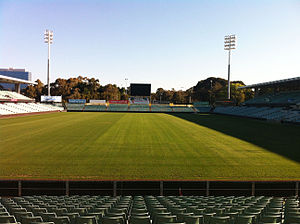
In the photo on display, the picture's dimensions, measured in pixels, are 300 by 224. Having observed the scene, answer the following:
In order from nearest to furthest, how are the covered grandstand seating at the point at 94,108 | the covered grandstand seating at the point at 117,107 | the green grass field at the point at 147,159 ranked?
the green grass field at the point at 147,159 → the covered grandstand seating at the point at 94,108 → the covered grandstand seating at the point at 117,107

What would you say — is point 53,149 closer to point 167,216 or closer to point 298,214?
point 167,216

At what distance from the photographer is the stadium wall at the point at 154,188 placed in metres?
8.04

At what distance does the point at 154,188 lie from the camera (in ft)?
27.0

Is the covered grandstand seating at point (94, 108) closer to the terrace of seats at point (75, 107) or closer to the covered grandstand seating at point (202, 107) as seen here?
the terrace of seats at point (75, 107)

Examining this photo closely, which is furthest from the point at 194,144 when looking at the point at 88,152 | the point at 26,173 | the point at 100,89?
the point at 100,89

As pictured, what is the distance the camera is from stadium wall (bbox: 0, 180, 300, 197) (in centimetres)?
804

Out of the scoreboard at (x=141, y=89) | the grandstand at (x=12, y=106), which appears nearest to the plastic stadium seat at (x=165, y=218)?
the grandstand at (x=12, y=106)

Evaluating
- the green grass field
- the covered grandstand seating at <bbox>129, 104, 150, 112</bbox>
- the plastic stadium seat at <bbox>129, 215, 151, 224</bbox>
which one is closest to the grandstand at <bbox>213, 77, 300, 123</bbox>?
the green grass field

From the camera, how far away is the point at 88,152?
15.7 m

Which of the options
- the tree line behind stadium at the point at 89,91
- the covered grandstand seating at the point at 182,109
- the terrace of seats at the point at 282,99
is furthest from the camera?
the tree line behind stadium at the point at 89,91

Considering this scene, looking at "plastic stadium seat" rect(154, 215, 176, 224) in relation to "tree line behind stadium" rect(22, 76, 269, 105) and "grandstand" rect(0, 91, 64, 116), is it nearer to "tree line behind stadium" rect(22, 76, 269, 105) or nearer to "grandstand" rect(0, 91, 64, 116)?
"grandstand" rect(0, 91, 64, 116)

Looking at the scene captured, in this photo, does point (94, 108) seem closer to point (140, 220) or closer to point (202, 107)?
point (202, 107)

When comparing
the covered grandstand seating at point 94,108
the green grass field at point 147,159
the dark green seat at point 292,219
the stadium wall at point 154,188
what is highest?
the covered grandstand seating at point 94,108

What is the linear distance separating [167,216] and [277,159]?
42.0ft
